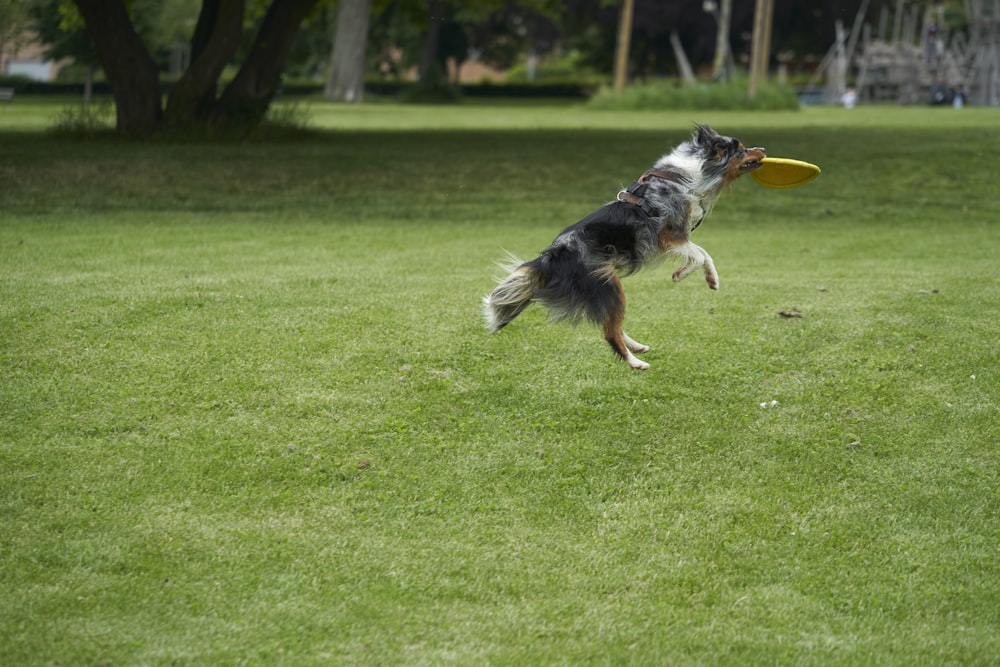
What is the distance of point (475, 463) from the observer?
6496 millimetres

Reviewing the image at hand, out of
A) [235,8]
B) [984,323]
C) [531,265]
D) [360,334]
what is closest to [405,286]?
[360,334]

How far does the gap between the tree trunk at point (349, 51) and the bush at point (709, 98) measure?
13.2 metres

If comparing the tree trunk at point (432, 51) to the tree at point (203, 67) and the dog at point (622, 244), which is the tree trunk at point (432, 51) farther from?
the dog at point (622, 244)

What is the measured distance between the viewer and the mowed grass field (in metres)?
4.96

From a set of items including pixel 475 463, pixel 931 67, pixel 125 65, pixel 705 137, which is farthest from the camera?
pixel 931 67

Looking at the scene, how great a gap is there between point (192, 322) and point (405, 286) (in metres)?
2.09

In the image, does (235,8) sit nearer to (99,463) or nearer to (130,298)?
(130,298)

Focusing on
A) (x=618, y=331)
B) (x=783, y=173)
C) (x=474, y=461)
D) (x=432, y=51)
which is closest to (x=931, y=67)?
(x=432, y=51)

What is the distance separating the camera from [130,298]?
9.05m

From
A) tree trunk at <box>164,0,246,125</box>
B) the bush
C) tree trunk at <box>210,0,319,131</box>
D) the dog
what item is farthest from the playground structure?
the dog

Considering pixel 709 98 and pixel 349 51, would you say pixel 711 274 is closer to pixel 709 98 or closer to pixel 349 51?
pixel 709 98

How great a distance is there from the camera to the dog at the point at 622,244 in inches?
255

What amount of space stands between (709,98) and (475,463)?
110ft

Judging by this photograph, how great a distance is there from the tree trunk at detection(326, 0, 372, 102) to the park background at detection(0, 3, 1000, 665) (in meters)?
38.3
